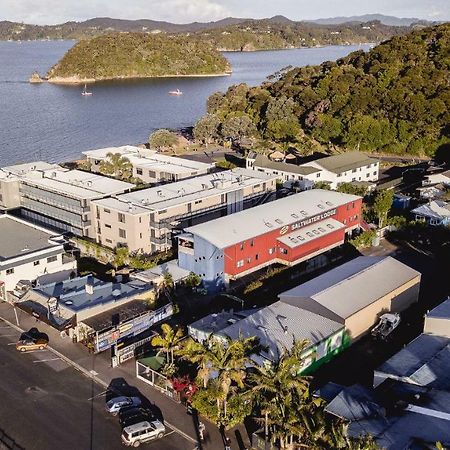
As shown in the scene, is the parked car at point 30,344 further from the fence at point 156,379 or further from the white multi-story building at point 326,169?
the white multi-story building at point 326,169

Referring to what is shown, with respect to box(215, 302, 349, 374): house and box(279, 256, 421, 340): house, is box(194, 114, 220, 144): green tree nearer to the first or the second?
box(279, 256, 421, 340): house

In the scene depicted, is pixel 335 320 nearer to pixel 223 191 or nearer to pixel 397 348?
pixel 397 348

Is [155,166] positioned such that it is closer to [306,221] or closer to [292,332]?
[306,221]

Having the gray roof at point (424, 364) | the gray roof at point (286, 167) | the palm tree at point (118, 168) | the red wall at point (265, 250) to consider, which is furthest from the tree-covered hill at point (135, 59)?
the gray roof at point (424, 364)

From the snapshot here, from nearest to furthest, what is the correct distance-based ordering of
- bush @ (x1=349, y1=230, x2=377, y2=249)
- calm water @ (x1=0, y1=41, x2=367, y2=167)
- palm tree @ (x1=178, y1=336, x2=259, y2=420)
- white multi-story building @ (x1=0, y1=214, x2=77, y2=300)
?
palm tree @ (x1=178, y1=336, x2=259, y2=420)
white multi-story building @ (x1=0, y1=214, x2=77, y2=300)
bush @ (x1=349, y1=230, x2=377, y2=249)
calm water @ (x1=0, y1=41, x2=367, y2=167)

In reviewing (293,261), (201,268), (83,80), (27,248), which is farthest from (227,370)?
(83,80)

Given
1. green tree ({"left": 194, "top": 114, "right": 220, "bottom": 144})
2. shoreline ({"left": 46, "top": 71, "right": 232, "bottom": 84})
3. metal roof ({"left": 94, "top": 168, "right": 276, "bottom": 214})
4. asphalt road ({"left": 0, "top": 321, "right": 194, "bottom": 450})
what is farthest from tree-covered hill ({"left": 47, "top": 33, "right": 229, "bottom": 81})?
asphalt road ({"left": 0, "top": 321, "right": 194, "bottom": 450})

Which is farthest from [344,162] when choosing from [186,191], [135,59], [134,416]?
[135,59]
